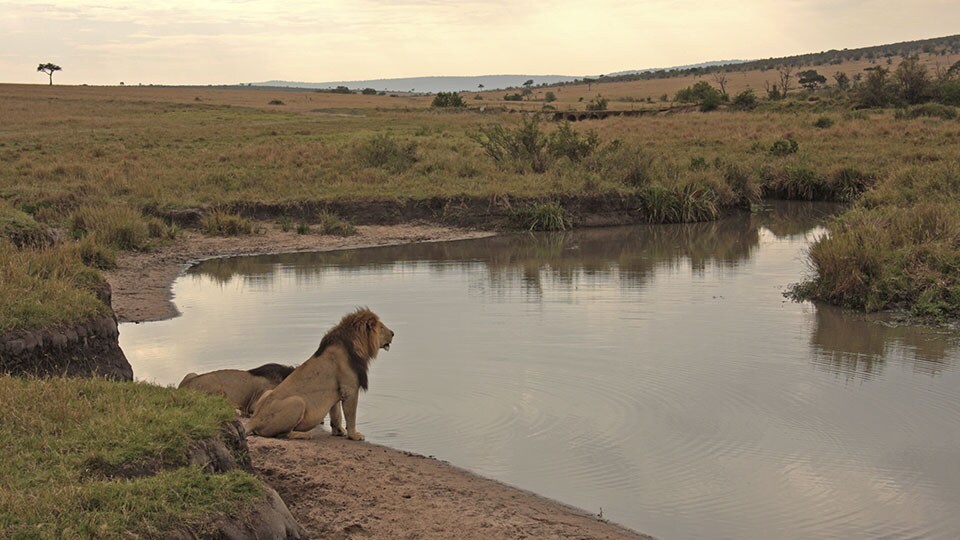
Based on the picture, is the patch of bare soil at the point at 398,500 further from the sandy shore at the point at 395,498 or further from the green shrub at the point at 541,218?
the green shrub at the point at 541,218

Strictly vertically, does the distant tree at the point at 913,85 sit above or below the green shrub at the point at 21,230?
above

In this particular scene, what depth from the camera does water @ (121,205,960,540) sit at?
25.2 ft

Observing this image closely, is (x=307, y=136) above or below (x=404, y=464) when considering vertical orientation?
above

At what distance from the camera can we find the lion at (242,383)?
8.69 m

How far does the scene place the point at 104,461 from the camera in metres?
5.55

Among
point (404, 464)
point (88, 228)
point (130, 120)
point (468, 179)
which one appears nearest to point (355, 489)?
point (404, 464)

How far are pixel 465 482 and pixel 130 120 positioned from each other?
51629mm

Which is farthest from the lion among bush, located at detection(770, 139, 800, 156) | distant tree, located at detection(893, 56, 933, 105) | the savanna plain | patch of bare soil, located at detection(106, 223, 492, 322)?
distant tree, located at detection(893, 56, 933, 105)

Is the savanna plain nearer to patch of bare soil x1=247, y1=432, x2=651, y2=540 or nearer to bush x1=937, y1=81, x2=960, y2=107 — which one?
bush x1=937, y1=81, x2=960, y2=107

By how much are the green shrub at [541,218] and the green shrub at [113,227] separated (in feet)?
29.2

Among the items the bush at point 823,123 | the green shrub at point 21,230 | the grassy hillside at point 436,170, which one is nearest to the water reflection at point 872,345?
the grassy hillside at point 436,170

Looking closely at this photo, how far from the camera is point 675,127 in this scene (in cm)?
4684

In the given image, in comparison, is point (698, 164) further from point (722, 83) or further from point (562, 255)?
point (722, 83)

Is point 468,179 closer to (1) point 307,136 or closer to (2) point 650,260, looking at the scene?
(2) point 650,260
